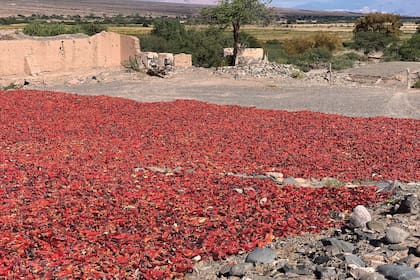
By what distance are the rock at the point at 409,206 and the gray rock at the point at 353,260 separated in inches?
73.3

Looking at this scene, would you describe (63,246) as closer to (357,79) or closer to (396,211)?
(396,211)

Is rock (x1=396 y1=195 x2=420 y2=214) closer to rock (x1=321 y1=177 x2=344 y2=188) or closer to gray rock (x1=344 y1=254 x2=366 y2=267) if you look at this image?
rock (x1=321 y1=177 x2=344 y2=188)

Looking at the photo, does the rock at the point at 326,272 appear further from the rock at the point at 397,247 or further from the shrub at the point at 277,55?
the shrub at the point at 277,55

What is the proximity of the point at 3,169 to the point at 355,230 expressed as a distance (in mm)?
5843

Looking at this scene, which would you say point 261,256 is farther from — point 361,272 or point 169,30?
point 169,30

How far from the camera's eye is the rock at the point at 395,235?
5602mm

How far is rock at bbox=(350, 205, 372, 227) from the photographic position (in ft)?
21.1

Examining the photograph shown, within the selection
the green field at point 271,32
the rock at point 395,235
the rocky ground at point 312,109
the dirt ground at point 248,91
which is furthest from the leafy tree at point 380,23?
the rock at point 395,235

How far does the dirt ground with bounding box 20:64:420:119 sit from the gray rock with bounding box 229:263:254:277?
12394 millimetres

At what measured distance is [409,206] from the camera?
662 cm

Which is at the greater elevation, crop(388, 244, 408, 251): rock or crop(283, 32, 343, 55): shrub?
crop(388, 244, 408, 251): rock

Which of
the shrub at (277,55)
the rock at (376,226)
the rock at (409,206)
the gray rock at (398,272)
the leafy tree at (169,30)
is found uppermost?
the leafy tree at (169,30)

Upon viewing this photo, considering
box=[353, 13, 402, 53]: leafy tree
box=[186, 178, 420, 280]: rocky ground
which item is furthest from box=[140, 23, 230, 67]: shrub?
box=[186, 178, 420, 280]: rocky ground

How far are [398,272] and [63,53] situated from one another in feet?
80.4
